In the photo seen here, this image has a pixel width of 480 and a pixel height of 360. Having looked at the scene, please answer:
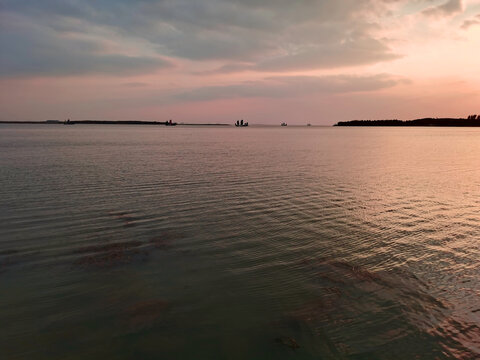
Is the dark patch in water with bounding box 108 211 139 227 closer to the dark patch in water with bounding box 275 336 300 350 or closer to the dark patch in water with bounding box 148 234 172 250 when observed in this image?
the dark patch in water with bounding box 148 234 172 250

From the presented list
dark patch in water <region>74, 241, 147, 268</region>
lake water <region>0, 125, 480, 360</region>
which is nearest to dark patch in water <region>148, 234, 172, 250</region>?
lake water <region>0, 125, 480, 360</region>

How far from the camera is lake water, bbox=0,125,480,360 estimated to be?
9695 mm

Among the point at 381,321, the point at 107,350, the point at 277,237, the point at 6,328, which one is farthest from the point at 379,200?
the point at 6,328

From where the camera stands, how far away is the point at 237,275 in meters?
14.0

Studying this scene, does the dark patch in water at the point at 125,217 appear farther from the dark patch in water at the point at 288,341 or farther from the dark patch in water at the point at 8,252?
the dark patch in water at the point at 288,341

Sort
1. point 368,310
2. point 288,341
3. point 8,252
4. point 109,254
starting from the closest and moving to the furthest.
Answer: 1. point 288,341
2. point 368,310
3. point 8,252
4. point 109,254

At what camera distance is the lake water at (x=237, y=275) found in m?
9.70

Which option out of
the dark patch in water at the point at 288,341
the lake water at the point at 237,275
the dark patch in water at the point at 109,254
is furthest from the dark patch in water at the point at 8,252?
the dark patch in water at the point at 288,341

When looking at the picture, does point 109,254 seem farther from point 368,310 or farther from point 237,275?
point 368,310

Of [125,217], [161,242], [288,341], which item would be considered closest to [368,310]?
[288,341]

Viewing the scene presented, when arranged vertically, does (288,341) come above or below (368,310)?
below

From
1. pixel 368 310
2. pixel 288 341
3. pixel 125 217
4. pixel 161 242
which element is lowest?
pixel 288 341

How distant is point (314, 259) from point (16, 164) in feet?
158

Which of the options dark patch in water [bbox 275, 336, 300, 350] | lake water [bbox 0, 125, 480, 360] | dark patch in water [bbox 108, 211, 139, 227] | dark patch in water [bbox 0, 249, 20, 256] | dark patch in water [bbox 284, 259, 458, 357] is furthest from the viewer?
dark patch in water [bbox 108, 211, 139, 227]
